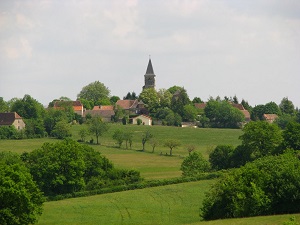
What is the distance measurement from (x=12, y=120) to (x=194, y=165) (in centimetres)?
6416

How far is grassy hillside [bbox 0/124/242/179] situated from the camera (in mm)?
95250

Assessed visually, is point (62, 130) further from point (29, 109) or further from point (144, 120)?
point (144, 120)

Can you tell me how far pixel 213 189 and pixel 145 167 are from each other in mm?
40353

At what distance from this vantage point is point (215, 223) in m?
46.2

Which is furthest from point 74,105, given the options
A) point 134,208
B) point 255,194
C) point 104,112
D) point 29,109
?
Result: point 255,194

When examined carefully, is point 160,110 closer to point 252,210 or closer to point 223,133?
point 223,133

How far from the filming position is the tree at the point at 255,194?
5209 centimetres

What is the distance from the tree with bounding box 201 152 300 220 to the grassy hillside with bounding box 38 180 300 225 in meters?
2.34

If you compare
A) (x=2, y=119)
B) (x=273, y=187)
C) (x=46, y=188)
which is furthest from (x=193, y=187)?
(x=2, y=119)

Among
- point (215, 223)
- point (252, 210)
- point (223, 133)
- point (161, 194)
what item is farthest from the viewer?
point (223, 133)

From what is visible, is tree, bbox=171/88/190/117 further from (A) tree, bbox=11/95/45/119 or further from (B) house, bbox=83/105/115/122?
(A) tree, bbox=11/95/45/119

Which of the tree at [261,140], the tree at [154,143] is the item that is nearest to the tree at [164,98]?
the tree at [154,143]

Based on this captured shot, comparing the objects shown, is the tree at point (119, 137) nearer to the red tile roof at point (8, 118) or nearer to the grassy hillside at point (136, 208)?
the red tile roof at point (8, 118)

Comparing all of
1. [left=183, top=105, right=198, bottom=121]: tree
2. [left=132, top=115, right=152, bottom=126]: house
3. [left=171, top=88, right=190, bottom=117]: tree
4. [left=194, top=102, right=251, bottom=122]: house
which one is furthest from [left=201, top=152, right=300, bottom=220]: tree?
[left=194, top=102, right=251, bottom=122]: house
